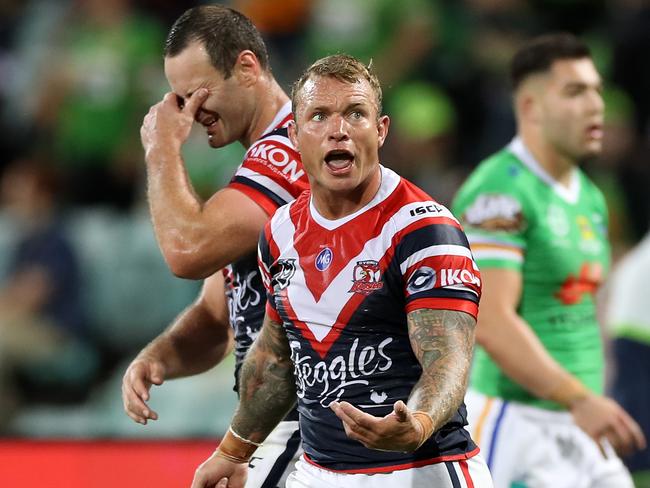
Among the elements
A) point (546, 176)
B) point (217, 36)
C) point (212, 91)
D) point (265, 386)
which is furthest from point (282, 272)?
point (546, 176)

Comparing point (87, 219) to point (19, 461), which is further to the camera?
point (87, 219)

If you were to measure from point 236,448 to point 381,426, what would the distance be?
1.12 metres

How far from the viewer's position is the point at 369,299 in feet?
10.2

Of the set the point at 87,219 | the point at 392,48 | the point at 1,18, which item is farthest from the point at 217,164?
the point at 1,18

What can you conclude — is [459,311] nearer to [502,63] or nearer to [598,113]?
[598,113]

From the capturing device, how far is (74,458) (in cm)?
563

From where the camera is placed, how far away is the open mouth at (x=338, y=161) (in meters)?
3.10

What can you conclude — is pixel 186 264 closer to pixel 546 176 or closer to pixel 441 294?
pixel 441 294

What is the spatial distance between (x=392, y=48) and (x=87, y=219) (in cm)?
269

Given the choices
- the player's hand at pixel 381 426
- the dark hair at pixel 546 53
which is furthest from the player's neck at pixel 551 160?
the player's hand at pixel 381 426

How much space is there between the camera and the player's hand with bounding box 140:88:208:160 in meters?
3.71

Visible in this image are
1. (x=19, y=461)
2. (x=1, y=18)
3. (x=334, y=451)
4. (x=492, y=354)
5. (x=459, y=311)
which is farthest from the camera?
(x=1, y=18)

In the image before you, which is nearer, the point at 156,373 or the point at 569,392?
the point at 156,373

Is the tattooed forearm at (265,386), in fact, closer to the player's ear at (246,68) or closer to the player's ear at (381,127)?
the player's ear at (381,127)
